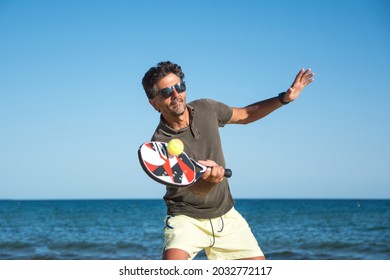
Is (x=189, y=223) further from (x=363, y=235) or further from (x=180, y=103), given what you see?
(x=363, y=235)

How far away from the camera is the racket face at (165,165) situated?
16.4 feet

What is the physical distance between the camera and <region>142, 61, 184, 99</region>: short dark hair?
5379 millimetres

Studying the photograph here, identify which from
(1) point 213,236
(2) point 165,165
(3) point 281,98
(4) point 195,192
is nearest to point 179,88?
(2) point 165,165

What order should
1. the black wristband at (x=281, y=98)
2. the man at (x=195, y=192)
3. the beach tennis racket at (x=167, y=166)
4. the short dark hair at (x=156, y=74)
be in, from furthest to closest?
the black wristband at (x=281, y=98) → the short dark hair at (x=156, y=74) → the man at (x=195, y=192) → the beach tennis racket at (x=167, y=166)

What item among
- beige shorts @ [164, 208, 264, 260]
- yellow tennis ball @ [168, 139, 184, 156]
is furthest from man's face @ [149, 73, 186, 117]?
beige shorts @ [164, 208, 264, 260]

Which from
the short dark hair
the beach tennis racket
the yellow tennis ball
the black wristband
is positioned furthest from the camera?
the black wristband

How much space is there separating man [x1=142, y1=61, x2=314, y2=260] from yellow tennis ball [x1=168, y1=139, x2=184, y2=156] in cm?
20

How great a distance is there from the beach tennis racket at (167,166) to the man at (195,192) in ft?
0.52

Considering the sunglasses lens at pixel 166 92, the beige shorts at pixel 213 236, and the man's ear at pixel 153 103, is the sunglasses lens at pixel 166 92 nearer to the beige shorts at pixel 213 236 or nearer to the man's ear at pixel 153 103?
the man's ear at pixel 153 103

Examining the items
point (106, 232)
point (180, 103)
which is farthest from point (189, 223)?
point (106, 232)

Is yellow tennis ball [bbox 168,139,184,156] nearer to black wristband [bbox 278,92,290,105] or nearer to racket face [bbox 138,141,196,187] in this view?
racket face [bbox 138,141,196,187]

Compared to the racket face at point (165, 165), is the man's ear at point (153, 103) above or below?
above

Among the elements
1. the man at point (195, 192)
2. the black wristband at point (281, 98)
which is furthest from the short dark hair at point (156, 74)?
the black wristband at point (281, 98)
